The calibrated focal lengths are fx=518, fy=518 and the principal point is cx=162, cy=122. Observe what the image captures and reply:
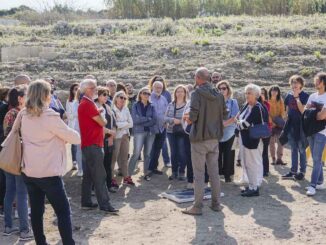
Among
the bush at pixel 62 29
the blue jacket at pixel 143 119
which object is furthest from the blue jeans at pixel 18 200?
the bush at pixel 62 29

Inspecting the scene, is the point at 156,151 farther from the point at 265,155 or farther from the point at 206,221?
the point at 206,221

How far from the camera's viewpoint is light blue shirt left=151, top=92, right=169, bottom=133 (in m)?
8.99

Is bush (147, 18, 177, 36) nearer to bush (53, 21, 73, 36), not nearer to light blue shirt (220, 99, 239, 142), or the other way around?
bush (53, 21, 73, 36)

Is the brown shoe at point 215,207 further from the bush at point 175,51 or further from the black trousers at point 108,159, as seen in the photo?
the bush at point 175,51

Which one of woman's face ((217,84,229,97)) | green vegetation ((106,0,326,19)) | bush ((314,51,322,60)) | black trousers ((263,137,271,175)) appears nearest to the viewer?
woman's face ((217,84,229,97))

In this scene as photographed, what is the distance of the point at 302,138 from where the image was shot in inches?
341

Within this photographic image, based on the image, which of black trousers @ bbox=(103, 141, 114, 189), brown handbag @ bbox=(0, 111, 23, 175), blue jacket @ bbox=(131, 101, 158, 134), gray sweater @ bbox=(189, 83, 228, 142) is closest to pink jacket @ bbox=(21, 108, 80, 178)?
brown handbag @ bbox=(0, 111, 23, 175)

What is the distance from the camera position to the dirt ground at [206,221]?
5.90 metres

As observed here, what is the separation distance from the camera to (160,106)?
9.12m

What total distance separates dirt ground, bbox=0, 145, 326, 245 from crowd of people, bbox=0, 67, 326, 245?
23 centimetres

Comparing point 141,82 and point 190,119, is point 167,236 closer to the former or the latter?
point 190,119

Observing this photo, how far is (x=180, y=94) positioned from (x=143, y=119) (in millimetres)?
749

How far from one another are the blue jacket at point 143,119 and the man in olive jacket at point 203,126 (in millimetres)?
2204

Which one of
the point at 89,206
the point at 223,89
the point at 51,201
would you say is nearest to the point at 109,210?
the point at 89,206
